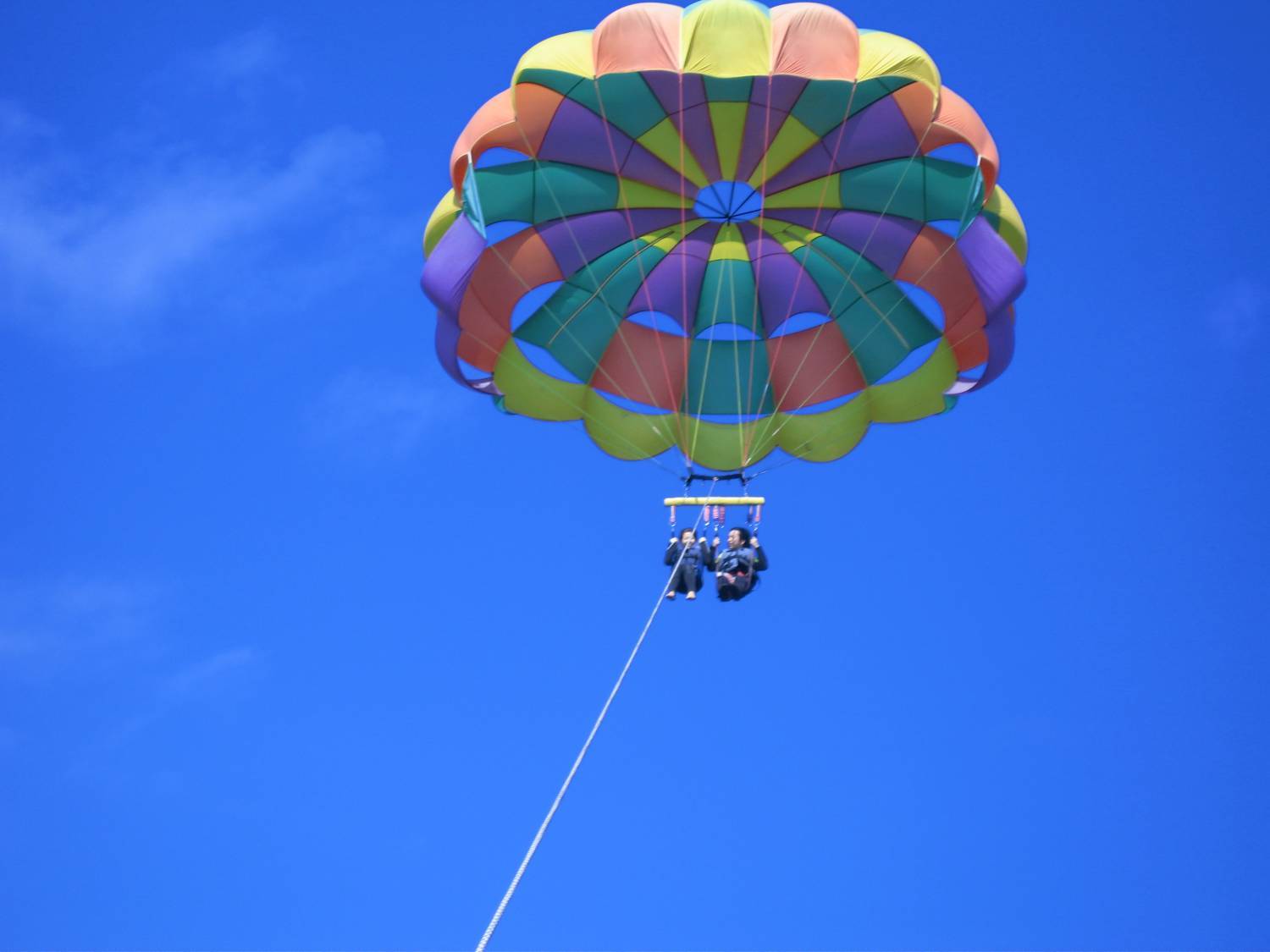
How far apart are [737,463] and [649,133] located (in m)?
3.64

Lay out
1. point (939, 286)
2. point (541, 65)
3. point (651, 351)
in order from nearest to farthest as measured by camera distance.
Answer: point (541, 65), point (939, 286), point (651, 351)

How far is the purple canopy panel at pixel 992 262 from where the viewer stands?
17.8 metres

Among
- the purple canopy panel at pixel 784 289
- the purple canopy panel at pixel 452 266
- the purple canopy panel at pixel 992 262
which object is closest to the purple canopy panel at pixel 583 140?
the purple canopy panel at pixel 452 266

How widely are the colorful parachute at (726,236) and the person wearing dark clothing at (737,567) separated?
1.94 metres

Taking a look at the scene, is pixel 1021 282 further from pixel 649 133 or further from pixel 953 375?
pixel 649 133

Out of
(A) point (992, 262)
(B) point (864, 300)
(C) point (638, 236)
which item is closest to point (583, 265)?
(C) point (638, 236)

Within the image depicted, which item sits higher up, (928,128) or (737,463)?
(928,128)

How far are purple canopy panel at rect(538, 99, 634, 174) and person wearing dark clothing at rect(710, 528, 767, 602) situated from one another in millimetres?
A: 3767

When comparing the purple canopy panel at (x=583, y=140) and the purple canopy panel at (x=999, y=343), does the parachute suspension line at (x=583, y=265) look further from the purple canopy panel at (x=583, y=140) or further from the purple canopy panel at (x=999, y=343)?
the purple canopy panel at (x=999, y=343)

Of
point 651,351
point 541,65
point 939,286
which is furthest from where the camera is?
point 651,351

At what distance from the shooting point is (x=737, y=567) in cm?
1797

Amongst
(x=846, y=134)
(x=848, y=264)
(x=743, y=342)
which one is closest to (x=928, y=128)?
(x=846, y=134)

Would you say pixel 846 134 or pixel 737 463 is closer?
pixel 846 134

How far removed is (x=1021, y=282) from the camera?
1784 cm
